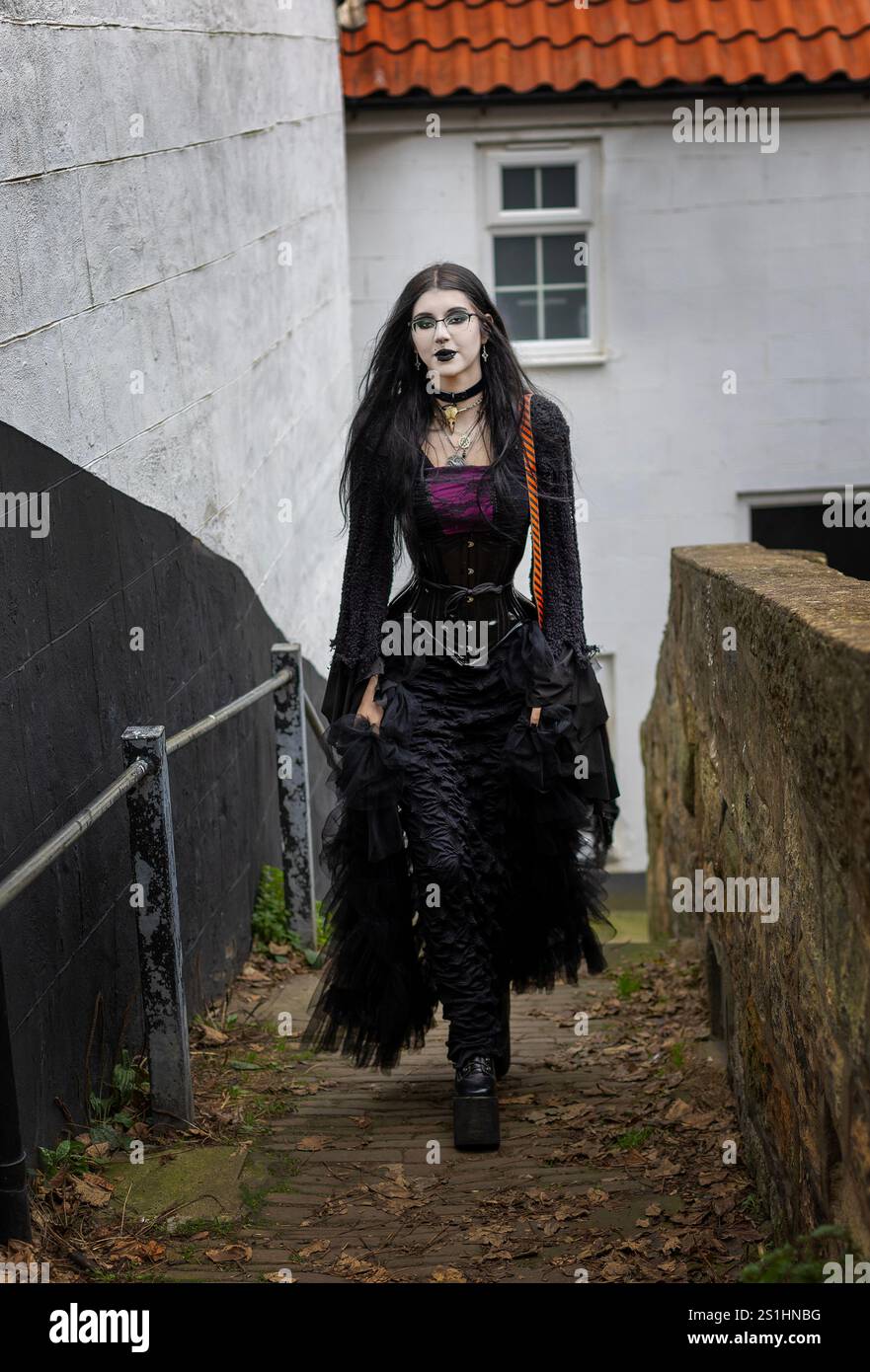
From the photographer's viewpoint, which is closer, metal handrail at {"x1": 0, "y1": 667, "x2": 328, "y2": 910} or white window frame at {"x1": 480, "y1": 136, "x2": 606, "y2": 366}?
metal handrail at {"x1": 0, "y1": 667, "x2": 328, "y2": 910}

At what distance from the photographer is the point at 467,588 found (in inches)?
168

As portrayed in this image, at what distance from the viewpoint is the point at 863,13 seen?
11273 mm

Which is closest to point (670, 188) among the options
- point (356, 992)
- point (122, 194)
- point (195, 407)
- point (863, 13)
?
point (863, 13)

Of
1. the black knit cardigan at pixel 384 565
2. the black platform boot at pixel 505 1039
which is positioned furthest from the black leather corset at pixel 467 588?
the black platform boot at pixel 505 1039

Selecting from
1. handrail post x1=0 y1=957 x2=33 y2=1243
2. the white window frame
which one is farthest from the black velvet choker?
the white window frame

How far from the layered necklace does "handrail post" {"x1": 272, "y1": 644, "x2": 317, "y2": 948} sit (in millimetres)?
2054

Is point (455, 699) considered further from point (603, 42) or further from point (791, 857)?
point (603, 42)

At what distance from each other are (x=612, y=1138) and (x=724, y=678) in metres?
1.23

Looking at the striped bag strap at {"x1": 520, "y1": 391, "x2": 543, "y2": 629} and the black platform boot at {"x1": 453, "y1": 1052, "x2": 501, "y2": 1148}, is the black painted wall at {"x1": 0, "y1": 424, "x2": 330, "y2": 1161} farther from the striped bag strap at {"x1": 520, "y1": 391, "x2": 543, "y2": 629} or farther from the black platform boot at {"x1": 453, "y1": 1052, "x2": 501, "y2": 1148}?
the striped bag strap at {"x1": 520, "y1": 391, "x2": 543, "y2": 629}

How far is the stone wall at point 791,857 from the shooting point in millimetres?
2436

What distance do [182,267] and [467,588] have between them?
1.69 m

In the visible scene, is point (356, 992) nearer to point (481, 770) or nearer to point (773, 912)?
point (481, 770)

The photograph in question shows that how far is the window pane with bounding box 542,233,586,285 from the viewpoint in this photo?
11773 mm

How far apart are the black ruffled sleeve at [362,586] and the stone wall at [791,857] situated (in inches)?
35.4
